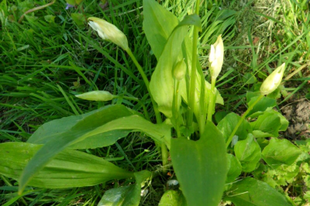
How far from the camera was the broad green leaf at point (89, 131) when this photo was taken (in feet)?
2.00

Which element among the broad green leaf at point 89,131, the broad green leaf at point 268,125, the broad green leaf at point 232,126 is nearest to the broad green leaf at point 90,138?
the broad green leaf at point 89,131

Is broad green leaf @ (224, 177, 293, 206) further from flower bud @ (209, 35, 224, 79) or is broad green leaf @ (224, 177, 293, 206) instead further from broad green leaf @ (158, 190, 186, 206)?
flower bud @ (209, 35, 224, 79)

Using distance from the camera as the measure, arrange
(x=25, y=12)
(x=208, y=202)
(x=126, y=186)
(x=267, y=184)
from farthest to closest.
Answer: (x=25, y=12) < (x=126, y=186) < (x=267, y=184) < (x=208, y=202)

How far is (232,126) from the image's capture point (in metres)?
1.11

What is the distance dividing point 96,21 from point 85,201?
69 centimetres

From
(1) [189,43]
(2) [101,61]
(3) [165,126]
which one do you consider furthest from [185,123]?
(2) [101,61]

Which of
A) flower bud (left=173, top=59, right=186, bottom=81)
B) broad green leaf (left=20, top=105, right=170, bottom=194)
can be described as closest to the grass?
broad green leaf (left=20, top=105, right=170, bottom=194)

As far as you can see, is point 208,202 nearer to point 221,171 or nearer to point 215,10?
point 221,171

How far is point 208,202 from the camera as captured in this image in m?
0.68

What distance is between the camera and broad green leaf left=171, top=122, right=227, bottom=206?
0.69 m

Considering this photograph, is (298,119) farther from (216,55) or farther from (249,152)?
(216,55)

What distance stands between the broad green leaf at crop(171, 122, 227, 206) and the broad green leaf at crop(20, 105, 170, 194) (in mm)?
92

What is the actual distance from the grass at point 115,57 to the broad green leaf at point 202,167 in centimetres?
41

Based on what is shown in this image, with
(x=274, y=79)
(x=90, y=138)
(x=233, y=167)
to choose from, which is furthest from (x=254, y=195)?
(x=90, y=138)
